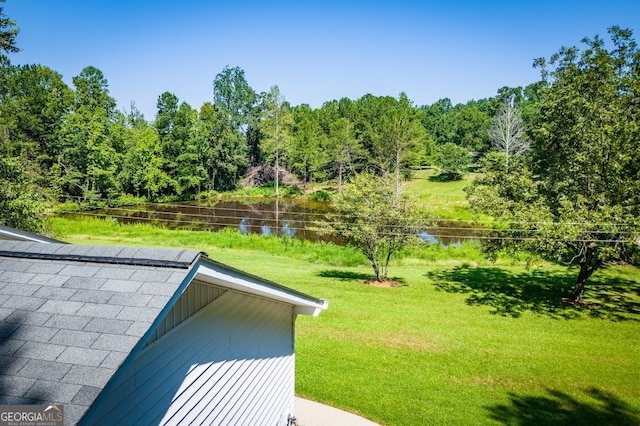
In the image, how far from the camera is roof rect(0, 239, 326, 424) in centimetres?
236

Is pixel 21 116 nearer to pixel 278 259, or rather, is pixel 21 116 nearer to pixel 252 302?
pixel 278 259

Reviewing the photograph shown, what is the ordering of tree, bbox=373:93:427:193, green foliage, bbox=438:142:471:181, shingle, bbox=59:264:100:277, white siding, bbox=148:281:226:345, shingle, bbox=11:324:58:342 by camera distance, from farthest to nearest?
green foliage, bbox=438:142:471:181 < tree, bbox=373:93:427:193 < white siding, bbox=148:281:226:345 < shingle, bbox=59:264:100:277 < shingle, bbox=11:324:58:342

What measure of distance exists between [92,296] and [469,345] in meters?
12.8

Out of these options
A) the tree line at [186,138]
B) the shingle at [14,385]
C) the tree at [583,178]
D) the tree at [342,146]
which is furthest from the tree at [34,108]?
the shingle at [14,385]

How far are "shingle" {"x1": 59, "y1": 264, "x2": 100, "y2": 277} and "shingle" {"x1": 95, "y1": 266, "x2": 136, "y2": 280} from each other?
0.06 m

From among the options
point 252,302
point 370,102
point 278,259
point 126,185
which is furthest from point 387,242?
point 370,102

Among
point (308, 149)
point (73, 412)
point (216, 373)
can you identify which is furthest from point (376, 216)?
point (308, 149)

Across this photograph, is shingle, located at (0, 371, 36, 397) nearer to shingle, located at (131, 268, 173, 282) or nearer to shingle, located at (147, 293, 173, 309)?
shingle, located at (147, 293, 173, 309)

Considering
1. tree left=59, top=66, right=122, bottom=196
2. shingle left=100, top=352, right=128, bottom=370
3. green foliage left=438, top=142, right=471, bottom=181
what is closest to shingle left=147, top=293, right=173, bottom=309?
shingle left=100, top=352, right=128, bottom=370

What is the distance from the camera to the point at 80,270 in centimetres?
335

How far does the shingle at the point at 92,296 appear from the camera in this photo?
9.82ft

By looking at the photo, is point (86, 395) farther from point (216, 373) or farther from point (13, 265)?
point (216, 373)

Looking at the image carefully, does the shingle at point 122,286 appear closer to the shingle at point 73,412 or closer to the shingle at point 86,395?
the shingle at point 86,395

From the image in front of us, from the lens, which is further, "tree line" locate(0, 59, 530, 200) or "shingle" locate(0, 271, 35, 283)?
"tree line" locate(0, 59, 530, 200)
